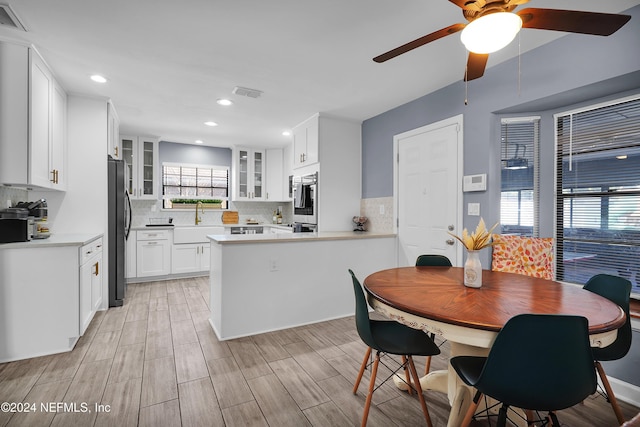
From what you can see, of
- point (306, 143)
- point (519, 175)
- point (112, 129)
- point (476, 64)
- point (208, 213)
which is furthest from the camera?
point (208, 213)

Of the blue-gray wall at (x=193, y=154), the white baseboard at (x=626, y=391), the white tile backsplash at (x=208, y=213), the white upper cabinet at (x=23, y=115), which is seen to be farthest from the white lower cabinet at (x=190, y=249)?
the white baseboard at (x=626, y=391)

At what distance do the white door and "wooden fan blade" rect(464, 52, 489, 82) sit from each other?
1.08 m

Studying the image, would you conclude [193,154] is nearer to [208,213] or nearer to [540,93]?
[208,213]

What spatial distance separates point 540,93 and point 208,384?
10.9ft

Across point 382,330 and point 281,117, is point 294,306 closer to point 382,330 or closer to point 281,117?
point 382,330

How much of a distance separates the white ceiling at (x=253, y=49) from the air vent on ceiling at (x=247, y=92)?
0.32 ft

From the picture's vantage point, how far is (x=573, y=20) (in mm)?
1447

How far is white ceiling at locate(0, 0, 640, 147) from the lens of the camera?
2.01 m

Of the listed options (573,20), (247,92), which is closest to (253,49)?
(247,92)

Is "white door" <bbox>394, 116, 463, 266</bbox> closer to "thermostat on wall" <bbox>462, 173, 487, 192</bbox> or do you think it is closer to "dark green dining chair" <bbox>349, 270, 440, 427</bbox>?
"thermostat on wall" <bbox>462, 173, 487, 192</bbox>

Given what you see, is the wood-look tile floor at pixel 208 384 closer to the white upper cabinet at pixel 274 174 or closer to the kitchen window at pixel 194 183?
the kitchen window at pixel 194 183

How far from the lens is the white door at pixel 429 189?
312cm

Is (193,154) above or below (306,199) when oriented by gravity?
above

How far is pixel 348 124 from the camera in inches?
172
